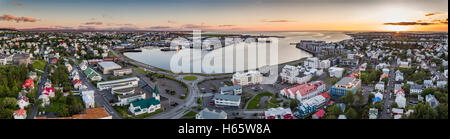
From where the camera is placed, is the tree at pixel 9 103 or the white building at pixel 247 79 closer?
the tree at pixel 9 103

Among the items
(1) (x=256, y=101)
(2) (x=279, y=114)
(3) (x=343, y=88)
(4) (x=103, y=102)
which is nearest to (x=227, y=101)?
(1) (x=256, y=101)

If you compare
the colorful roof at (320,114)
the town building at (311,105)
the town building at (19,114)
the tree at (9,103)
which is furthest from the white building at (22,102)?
the colorful roof at (320,114)

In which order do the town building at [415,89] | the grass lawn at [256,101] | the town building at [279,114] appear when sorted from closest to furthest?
the town building at [279,114] → the grass lawn at [256,101] → the town building at [415,89]

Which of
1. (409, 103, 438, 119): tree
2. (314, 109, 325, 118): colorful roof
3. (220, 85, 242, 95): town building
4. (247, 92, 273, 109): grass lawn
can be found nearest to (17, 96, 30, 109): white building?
(220, 85, 242, 95): town building

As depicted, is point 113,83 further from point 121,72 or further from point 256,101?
point 256,101

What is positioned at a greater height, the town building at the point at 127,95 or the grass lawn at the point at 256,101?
the town building at the point at 127,95

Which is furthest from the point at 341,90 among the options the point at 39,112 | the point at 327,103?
the point at 39,112

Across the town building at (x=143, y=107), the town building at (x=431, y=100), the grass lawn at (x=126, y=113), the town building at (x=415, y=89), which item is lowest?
the grass lawn at (x=126, y=113)

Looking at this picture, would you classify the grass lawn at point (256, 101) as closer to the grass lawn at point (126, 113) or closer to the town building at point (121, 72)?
the grass lawn at point (126, 113)

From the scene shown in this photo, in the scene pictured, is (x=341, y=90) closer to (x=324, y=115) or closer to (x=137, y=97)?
(x=324, y=115)

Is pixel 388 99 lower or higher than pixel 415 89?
lower

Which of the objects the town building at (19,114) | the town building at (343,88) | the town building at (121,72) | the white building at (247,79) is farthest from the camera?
the town building at (121,72)
